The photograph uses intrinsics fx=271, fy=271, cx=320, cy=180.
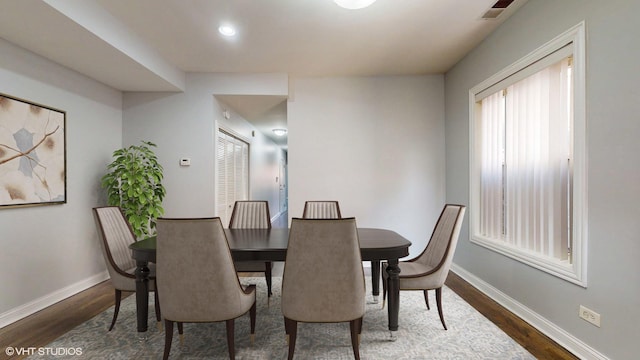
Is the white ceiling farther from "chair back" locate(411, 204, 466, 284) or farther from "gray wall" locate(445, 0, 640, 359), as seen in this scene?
"chair back" locate(411, 204, 466, 284)

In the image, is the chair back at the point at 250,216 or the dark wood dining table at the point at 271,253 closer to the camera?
the dark wood dining table at the point at 271,253

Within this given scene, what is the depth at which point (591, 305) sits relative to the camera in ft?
Result: 5.74

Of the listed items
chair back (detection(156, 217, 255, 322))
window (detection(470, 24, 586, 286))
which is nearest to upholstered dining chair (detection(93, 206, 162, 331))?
chair back (detection(156, 217, 255, 322))

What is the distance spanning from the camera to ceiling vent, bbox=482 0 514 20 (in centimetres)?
230

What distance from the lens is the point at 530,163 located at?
236cm

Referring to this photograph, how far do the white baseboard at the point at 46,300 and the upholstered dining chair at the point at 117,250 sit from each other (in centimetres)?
91

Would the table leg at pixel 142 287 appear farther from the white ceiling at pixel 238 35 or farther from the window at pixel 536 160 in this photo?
the window at pixel 536 160

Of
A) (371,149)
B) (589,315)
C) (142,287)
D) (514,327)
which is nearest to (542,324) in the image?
(514,327)

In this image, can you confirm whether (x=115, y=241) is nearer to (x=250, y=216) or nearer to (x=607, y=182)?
(x=250, y=216)

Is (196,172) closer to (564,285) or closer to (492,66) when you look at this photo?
(492,66)

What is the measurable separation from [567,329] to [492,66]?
238 centimetres

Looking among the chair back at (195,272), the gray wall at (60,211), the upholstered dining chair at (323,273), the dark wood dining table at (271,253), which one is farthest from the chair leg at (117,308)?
the upholstered dining chair at (323,273)

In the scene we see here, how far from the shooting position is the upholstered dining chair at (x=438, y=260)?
2072 mm

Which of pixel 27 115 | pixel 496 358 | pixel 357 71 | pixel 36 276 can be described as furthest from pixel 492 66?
pixel 36 276
